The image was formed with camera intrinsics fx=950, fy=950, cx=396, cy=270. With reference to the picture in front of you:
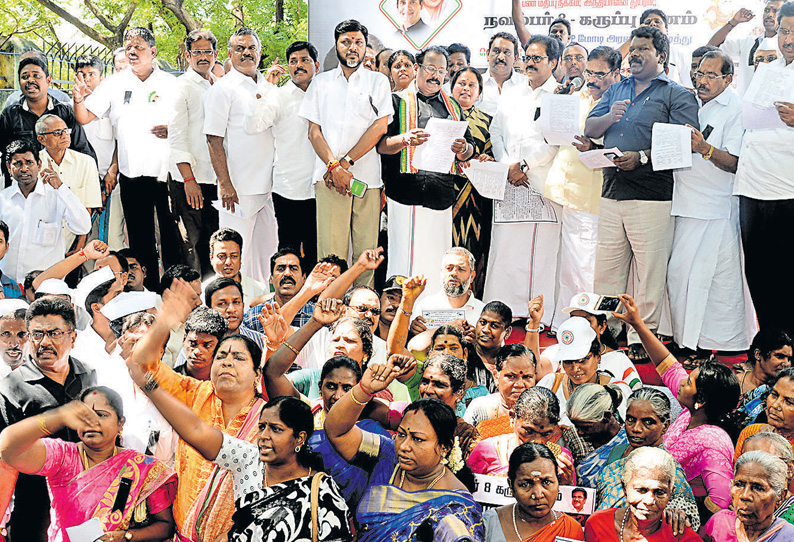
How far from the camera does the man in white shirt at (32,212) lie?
6.81 m

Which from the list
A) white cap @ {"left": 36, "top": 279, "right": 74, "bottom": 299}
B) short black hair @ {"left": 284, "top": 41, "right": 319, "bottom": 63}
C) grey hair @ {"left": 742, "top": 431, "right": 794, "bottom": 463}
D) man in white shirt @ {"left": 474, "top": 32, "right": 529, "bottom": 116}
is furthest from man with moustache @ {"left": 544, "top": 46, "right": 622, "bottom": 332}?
white cap @ {"left": 36, "top": 279, "right": 74, "bottom": 299}

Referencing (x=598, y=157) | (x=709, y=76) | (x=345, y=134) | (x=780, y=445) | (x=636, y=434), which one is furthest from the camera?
(x=345, y=134)

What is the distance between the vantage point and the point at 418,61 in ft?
24.5

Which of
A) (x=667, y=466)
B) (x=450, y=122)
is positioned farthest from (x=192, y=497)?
(x=450, y=122)

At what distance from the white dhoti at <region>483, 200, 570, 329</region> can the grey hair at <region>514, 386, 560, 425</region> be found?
2902mm

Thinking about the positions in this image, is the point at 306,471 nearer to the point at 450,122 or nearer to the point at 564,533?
the point at 564,533

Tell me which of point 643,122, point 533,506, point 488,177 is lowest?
point 533,506

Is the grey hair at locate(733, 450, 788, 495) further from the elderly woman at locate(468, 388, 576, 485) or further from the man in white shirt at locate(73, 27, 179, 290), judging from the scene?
the man in white shirt at locate(73, 27, 179, 290)

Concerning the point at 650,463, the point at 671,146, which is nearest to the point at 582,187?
the point at 671,146

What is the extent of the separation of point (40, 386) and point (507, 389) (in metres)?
2.20

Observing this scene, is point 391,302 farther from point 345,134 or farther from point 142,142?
point 142,142

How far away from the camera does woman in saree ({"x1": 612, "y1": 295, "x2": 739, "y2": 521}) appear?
14.2 feet

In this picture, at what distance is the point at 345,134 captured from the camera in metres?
6.72

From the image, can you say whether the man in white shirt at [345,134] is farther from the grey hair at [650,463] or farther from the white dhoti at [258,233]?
the grey hair at [650,463]
